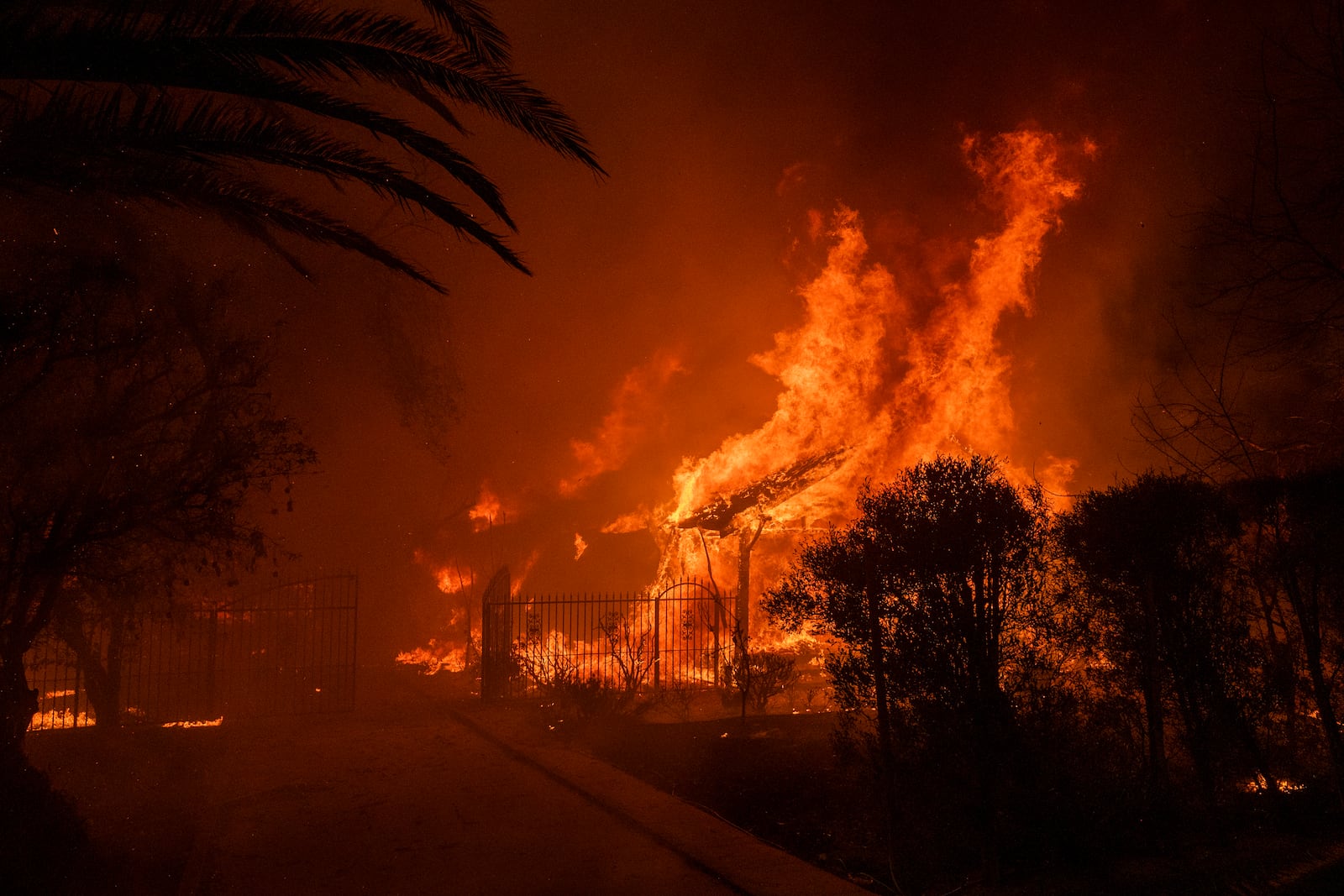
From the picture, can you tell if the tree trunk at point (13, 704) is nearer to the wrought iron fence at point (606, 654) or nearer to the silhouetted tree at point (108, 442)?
the silhouetted tree at point (108, 442)

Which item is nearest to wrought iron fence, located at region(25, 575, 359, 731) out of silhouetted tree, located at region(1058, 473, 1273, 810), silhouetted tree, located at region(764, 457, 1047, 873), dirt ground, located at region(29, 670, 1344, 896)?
dirt ground, located at region(29, 670, 1344, 896)

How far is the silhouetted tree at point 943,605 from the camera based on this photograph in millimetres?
5406

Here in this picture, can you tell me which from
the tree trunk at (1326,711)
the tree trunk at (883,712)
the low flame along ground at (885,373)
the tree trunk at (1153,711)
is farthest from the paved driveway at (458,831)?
the low flame along ground at (885,373)

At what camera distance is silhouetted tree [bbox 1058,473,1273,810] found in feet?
20.3

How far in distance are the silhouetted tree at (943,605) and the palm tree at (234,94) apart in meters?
3.54

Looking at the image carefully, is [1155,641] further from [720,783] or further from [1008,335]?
[1008,335]

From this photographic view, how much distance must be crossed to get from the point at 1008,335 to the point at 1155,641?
1565cm

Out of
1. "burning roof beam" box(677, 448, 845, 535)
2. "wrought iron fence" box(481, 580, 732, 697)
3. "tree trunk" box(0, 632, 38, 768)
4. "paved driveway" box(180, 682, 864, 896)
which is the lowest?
"paved driveway" box(180, 682, 864, 896)

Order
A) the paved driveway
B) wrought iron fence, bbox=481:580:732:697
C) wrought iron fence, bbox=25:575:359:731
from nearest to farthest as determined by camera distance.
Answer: the paved driveway, wrought iron fence, bbox=481:580:732:697, wrought iron fence, bbox=25:575:359:731

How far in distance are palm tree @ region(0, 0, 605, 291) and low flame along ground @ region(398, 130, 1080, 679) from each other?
478 inches

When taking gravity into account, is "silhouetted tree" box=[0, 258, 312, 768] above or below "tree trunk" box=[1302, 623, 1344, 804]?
above

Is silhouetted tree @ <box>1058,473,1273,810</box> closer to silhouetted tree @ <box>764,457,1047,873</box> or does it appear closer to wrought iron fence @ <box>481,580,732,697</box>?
silhouetted tree @ <box>764,457,1047,873</box>

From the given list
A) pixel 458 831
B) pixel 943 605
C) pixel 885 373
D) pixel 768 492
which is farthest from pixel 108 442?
pixel 885 373

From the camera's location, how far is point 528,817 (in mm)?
7906
